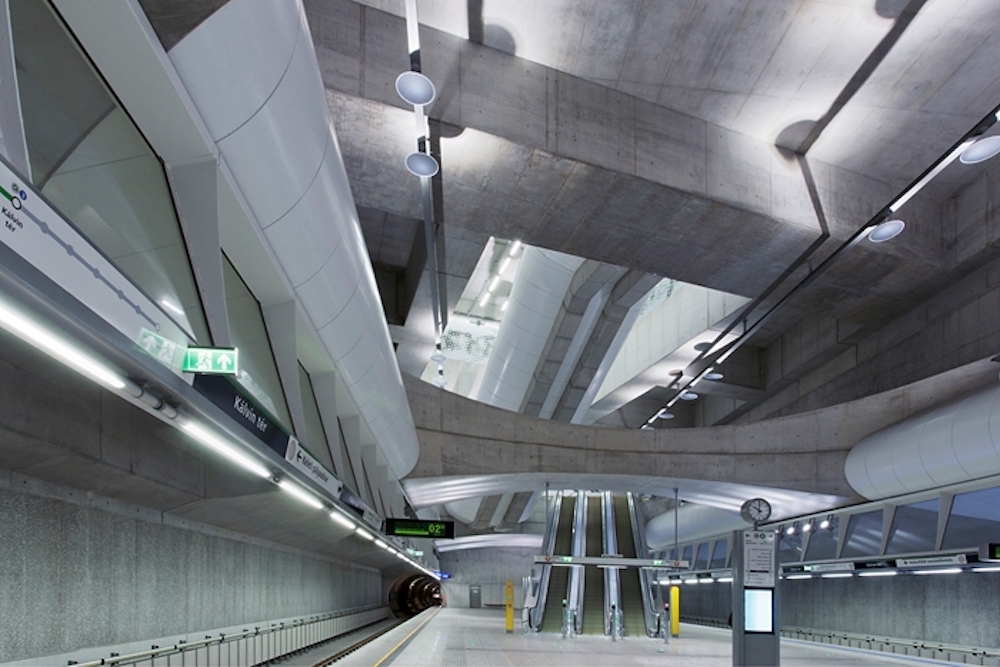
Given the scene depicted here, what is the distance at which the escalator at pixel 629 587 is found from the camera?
88.2 ft

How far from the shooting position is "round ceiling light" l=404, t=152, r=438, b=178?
11367 mm

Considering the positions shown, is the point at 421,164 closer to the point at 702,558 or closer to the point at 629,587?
the point at 629,587

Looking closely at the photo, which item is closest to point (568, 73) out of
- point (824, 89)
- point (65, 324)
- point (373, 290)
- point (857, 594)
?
point (824, 89)

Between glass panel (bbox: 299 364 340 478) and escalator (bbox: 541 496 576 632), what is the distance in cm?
1763

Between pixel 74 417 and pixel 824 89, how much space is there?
12.9m

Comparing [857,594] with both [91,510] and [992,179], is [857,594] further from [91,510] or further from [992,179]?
Answer: [91,510]

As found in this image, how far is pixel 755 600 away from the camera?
1159cm

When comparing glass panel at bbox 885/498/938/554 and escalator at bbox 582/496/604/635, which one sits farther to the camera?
escalator at bbox 582/496/604/635

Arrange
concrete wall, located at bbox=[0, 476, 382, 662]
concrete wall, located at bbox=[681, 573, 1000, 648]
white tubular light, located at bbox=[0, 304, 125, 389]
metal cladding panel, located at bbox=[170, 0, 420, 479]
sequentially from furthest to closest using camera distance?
concrete wall, located at bbox=[681, 573, 1000, 648] → concrete wall, located at bbox=[0, 476, 382, 662] → metal cladding panel, located at bbox=[170, 0, 420, 479] → white tubular light, located at bbox=[0, 304, 125, 389]

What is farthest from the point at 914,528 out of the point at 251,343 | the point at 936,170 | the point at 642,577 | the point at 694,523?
the point at 694,523

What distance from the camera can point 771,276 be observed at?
18.2 metres

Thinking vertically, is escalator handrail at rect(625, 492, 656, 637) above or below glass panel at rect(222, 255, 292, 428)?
below

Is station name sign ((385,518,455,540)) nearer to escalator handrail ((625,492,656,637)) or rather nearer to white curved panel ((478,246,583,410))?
white curved panel ((478,246,583,410))

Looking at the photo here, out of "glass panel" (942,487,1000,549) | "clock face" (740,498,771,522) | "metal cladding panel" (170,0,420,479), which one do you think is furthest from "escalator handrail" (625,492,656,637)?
"metal cladding panel" (170,0,420,479)
